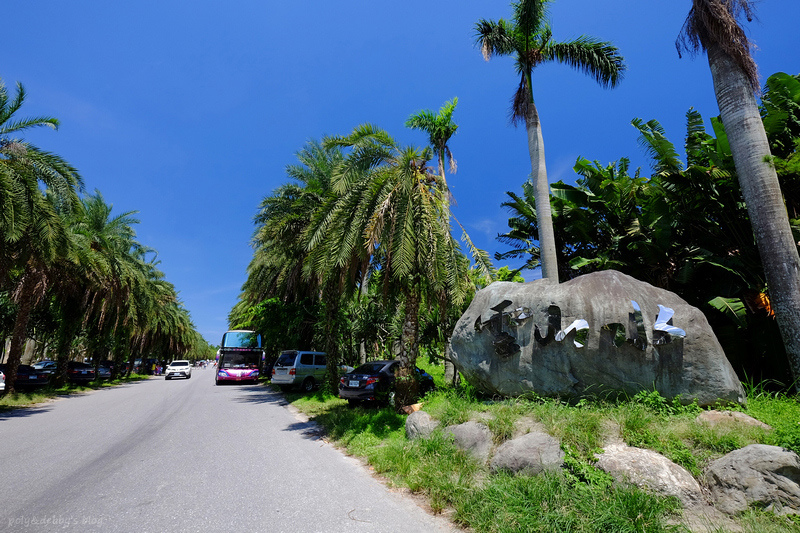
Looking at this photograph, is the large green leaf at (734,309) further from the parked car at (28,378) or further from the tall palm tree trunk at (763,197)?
the parked car at (28,378)

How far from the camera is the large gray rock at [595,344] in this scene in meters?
6.61

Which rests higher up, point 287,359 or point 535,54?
point 535,54

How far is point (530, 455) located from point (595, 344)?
9.37 ft

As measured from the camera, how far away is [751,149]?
7.93m

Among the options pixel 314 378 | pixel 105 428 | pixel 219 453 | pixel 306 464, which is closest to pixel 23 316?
pixel 105 428

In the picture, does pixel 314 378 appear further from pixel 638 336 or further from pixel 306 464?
pixel 638 336

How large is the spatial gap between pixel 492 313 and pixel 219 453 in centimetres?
626

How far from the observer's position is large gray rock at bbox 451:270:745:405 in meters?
6.61

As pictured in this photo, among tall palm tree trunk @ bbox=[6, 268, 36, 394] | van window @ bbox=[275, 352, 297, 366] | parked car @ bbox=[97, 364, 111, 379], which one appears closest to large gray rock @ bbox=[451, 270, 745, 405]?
van window @ bbox=[275, 352, 297, 366]

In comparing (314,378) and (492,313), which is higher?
(492,313)

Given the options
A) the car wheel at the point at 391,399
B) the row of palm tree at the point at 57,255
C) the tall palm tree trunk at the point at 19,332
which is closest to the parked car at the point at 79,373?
the row of palm tree at the point at 57,255

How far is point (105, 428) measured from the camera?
33.5 ft

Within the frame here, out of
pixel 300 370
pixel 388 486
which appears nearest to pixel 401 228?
pixel 388 486

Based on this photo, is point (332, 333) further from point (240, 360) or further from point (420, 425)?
point (240, 360)
